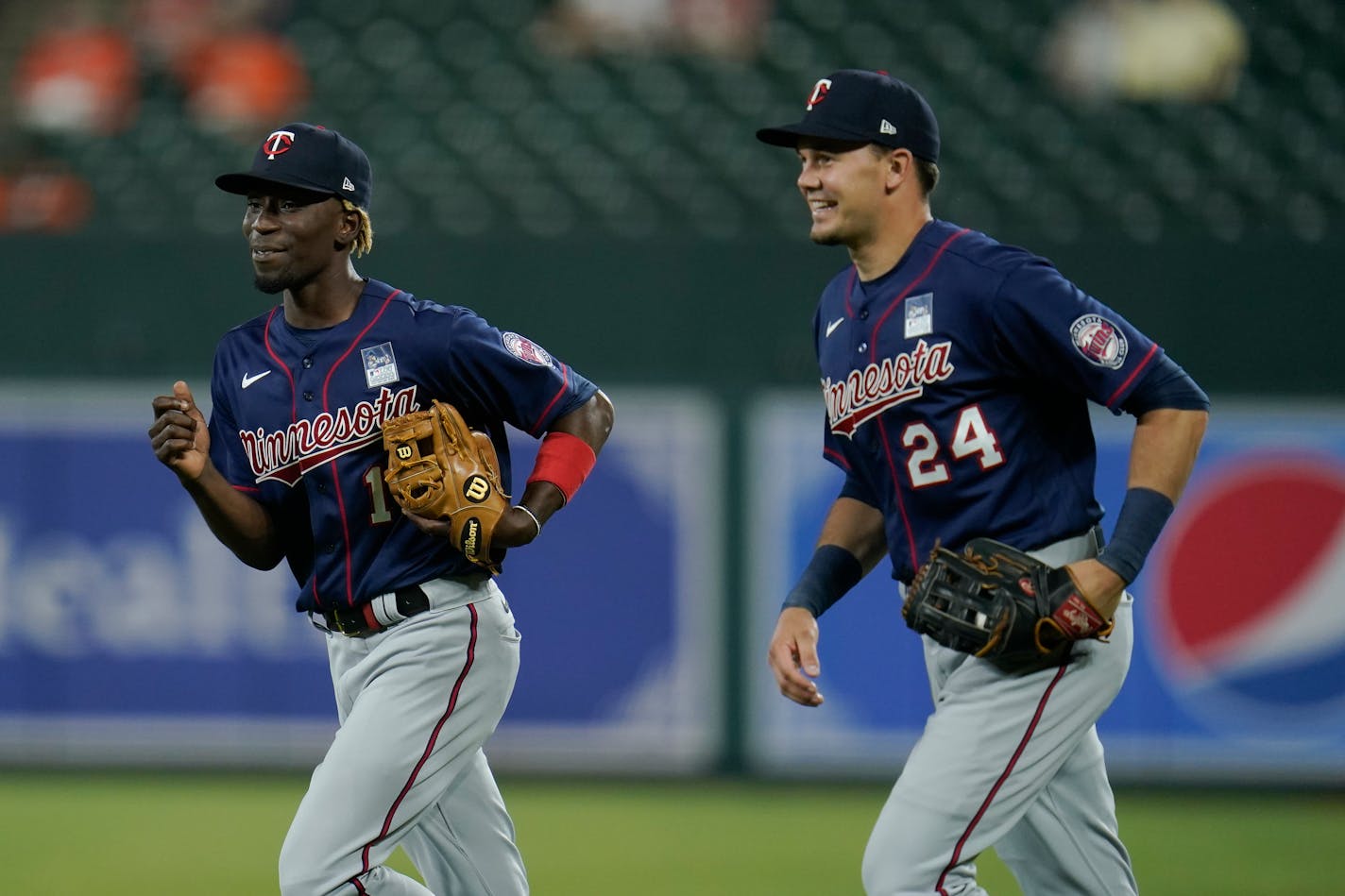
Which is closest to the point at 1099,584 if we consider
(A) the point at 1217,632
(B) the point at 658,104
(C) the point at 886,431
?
(C) the point at 886,431

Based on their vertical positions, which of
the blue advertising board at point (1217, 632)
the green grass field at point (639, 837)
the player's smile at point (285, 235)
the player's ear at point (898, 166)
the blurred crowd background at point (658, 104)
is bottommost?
the green grass field at point (639, 837)

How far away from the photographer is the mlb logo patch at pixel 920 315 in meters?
3.29

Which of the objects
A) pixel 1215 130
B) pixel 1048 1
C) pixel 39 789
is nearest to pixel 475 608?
pixel 39 789

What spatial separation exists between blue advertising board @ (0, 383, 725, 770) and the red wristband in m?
3.63

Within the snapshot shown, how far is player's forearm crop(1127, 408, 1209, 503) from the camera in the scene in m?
3.09

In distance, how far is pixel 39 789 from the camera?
A: 7.30 metres

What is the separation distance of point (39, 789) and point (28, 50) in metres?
4.72

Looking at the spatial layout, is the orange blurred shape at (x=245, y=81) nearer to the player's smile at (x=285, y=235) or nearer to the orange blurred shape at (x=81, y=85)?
the orange blurred shape at (x=81, y=85)

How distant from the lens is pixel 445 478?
341 centimetres

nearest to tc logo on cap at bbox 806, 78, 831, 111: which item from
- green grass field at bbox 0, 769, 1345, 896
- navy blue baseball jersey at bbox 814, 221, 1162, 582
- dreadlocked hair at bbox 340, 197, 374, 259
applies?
navy blue baseball jersey at bbox 814, 221, 1162, 582

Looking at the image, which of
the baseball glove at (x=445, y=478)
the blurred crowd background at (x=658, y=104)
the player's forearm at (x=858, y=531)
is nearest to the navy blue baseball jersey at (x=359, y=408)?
the baseball glove at (x=445, y=478)

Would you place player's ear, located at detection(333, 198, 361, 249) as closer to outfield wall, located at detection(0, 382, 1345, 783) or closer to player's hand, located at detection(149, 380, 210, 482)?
player's hand, located at detection(149, 380, 210, 482)

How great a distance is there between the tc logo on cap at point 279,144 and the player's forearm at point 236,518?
67 centimetres

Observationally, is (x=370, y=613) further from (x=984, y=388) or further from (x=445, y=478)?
(x=984, y=388)
